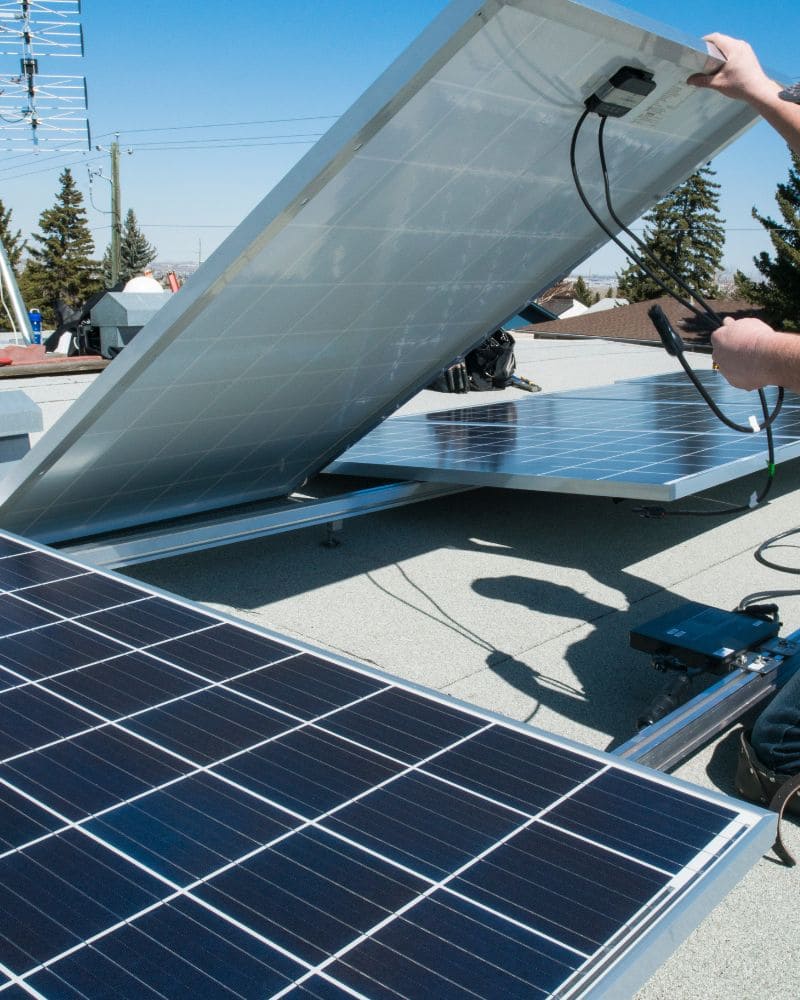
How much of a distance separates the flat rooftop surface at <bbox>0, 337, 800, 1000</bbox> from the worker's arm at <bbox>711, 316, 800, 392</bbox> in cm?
178

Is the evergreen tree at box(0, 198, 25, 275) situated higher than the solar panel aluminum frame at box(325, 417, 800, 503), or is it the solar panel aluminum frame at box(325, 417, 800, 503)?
the evergreen tree at box(0, 198, 25, 275)

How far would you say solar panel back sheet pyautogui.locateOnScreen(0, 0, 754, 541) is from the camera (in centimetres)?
393

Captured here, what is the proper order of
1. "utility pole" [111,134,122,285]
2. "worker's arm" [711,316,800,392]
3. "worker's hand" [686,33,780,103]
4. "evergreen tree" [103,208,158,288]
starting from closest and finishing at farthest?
"worker's arm" [711,316,800,392], "worker's hand" [686,33,780,103], "utility pole" [111,134,122,285], "evergreen tree" [103,208,158,288]

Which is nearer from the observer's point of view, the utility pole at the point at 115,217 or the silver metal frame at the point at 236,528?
the silver metal frame at the point at 236,528

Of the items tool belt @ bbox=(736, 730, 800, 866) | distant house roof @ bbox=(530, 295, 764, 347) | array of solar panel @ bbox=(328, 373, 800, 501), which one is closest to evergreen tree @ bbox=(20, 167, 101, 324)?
distant house roof @ bbox=(530, 295, 764, 347)

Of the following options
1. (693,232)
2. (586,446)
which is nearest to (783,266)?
(693,232)

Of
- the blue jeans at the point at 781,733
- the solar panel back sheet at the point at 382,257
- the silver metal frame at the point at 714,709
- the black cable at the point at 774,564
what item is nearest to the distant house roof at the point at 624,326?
the black cable at the point at 774,564

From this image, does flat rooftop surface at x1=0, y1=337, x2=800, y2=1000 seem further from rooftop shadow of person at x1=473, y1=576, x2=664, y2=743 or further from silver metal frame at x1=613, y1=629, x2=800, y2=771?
silver metal frame at x1=613, y1=629, x2=800, y2=771

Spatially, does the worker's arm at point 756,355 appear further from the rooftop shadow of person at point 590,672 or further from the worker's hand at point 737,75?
the rooftop shadow of person at point 590,672

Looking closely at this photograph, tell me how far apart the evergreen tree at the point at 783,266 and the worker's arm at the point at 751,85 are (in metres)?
41.9

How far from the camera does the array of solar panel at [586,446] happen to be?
261 inches

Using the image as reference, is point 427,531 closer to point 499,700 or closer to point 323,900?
point 499,700

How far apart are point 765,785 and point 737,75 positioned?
2.74m

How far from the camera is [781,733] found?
3840 millimetres
